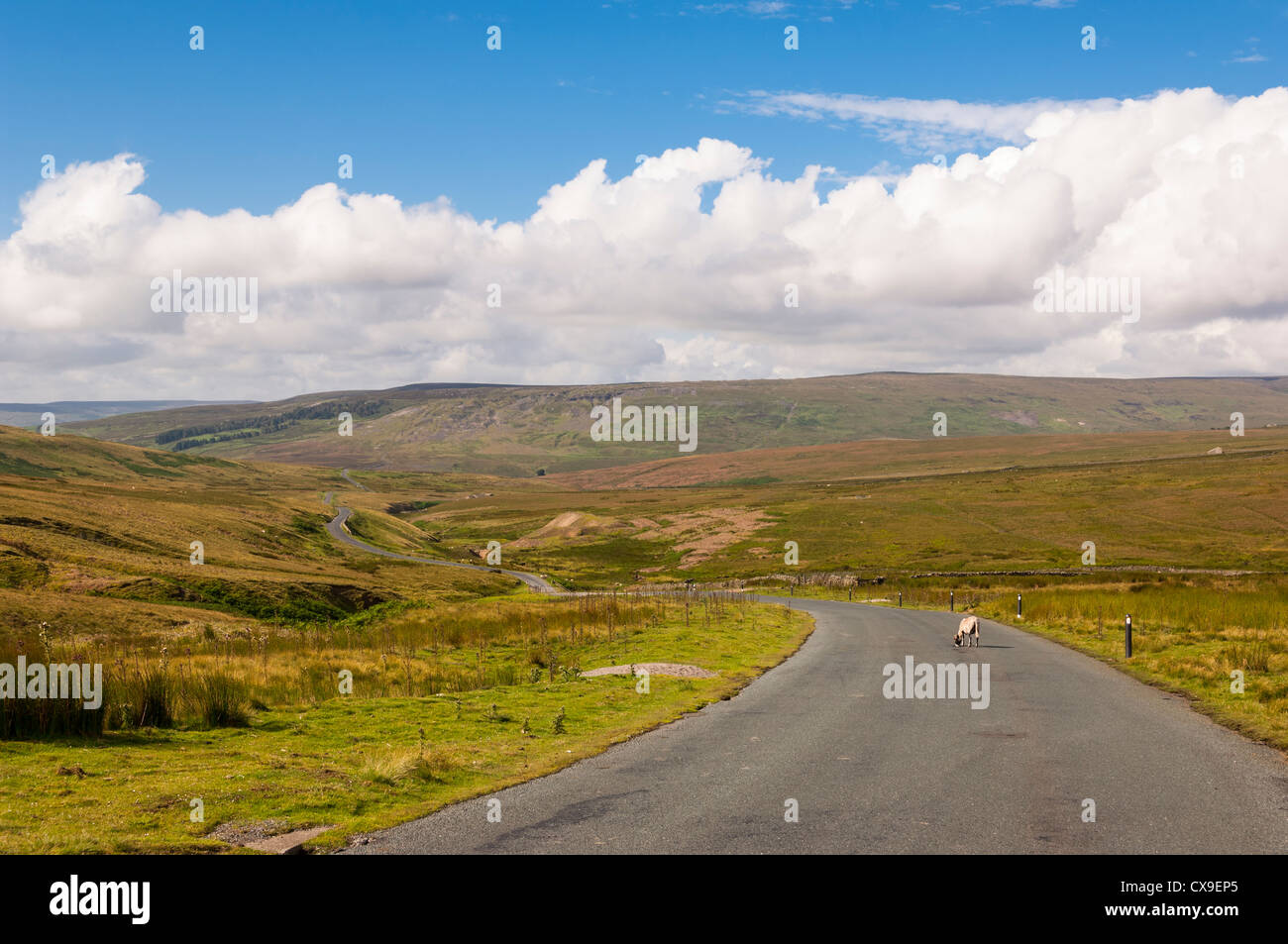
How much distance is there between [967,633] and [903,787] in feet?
74.9

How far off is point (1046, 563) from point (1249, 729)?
3094 inches

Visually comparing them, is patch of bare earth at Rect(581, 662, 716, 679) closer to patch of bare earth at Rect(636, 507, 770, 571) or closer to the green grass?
the green grass

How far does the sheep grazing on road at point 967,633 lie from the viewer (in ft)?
111

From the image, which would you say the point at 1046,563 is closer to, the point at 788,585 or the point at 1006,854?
the point at 788,585

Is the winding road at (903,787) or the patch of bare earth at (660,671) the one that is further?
the patch of bare earth at (660,671)

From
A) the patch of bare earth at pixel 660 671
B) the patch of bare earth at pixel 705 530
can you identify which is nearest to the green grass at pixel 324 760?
the patch of bare earth at pixel 660 671

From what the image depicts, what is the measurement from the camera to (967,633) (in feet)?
111

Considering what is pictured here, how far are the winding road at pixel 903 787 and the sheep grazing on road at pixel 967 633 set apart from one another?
478 inches

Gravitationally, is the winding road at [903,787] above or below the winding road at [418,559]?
above

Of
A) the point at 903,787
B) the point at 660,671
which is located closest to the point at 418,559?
the point at 660,671

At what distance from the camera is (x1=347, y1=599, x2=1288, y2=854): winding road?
10320 millimetres

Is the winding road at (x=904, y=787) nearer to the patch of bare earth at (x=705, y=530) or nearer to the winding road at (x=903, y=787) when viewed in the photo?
the winding road at (x=903, y=787)
